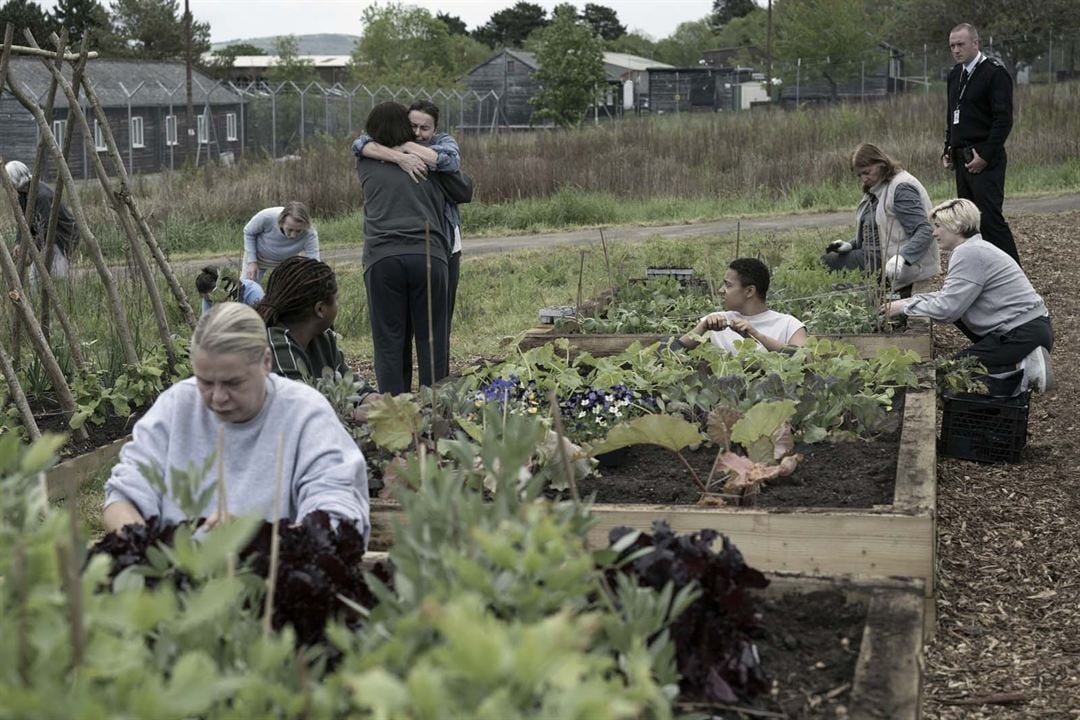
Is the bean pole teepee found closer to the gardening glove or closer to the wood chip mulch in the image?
the wood chip mulch

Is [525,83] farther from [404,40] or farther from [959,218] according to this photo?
[959,218]

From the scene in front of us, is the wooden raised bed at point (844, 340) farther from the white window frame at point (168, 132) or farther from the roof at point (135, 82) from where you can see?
the roof at point (135, 82)

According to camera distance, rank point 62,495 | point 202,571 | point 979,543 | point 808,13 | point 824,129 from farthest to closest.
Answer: point 808,13 → point 824,129 → point 62,495 → point 979,543 → point 202,571

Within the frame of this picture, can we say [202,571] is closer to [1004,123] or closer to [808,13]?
[1004,123]

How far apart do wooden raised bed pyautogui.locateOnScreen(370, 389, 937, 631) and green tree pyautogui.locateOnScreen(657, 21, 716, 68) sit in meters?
90.1

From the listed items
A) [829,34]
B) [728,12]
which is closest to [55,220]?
[829,34]

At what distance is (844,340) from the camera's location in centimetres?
638

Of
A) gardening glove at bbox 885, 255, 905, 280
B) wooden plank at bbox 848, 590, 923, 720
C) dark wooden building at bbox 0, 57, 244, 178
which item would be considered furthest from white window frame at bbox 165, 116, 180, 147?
wooden plank at bbox 848, 590, 923, 720

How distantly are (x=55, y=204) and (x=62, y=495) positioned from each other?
178 cm

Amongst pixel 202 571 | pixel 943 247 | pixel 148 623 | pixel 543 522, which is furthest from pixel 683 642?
pixel 943 247

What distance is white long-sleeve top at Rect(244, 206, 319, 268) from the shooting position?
7.82m

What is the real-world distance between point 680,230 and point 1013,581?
11.8m

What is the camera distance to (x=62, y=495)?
5.21 metres

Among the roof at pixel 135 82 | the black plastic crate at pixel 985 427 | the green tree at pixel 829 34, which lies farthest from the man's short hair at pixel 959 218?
the green tree at pixel 829 34
